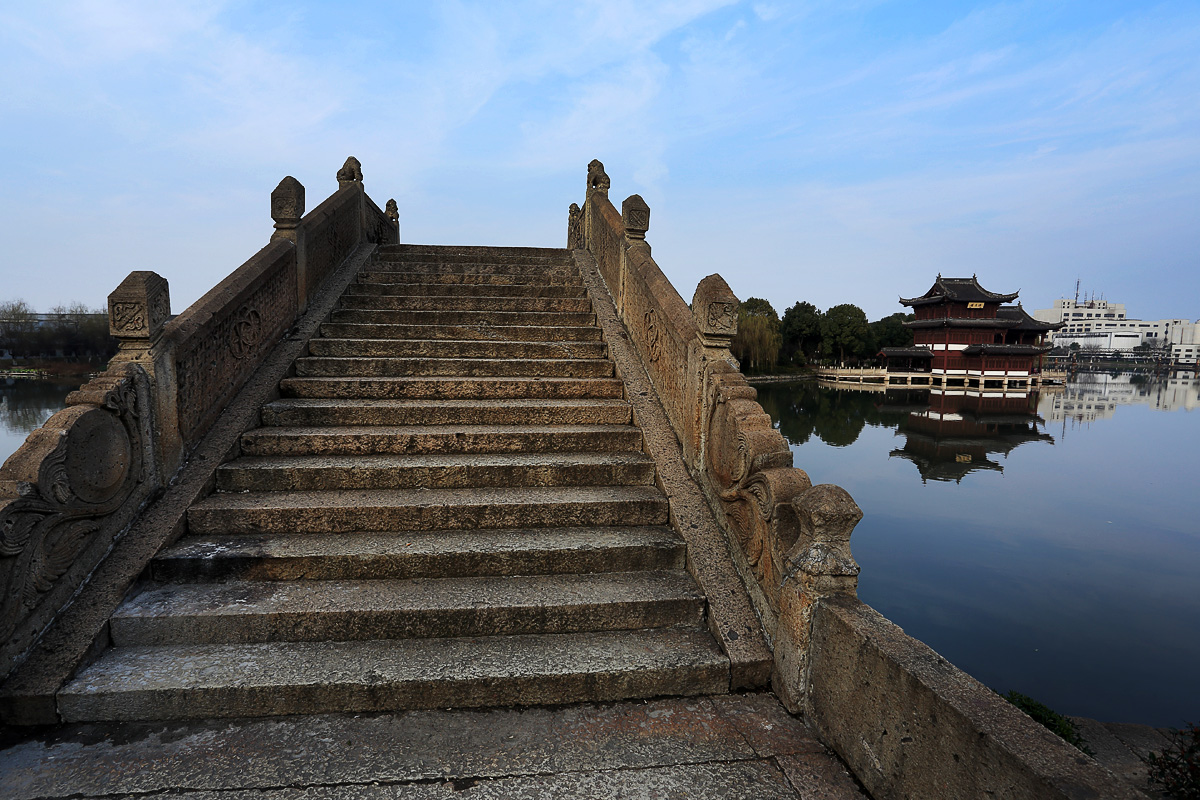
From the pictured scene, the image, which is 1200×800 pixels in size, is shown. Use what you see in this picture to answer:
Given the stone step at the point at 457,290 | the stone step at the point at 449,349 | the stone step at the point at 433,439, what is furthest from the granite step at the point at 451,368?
the stone step at the point at 457,290

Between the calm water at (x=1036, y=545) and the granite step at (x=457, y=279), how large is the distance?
11426mm

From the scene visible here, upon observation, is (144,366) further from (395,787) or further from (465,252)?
(465,252)

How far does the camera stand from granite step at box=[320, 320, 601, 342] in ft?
17.5

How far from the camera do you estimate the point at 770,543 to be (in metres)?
2.62

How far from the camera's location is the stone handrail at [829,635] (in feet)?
4.88

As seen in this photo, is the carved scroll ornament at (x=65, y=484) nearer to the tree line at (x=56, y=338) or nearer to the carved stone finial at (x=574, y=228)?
the carved stone finial at (x=574, y=228)

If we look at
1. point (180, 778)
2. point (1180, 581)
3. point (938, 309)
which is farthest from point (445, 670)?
point (938, 309)

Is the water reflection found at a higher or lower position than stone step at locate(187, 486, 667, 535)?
lower

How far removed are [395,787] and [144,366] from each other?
9.06 ft

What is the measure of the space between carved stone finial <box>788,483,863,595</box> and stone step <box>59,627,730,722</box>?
629 mm

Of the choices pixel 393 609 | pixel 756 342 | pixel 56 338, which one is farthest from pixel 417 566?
pixel 756 342

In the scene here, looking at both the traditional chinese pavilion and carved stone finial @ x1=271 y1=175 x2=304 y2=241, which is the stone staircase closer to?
carved stone finial @ x1=271 y1=175 x2=304 y2=241

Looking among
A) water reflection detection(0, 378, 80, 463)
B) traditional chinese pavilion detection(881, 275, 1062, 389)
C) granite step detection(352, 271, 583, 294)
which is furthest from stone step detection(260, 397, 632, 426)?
traditional chinese pavilion detection(881, 275, 1062, 389)

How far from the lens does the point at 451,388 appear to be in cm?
450
